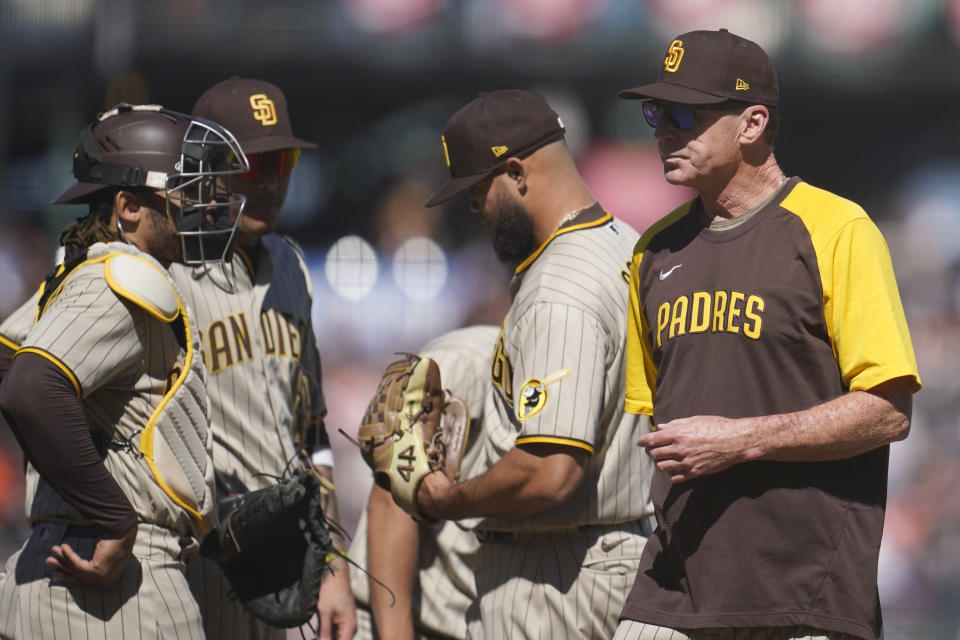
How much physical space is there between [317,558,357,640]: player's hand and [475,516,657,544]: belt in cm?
57

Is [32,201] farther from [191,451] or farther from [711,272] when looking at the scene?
[711,272]

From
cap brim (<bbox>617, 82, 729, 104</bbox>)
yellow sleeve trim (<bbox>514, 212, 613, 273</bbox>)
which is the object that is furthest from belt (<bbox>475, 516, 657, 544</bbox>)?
cap brim (<bbox>617, 82, 729, 104</bbox>)

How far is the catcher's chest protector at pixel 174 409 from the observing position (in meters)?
2.84

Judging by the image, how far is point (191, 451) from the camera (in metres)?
3.00

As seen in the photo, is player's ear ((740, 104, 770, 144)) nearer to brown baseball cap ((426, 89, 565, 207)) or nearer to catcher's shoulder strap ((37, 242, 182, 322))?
brown baseball cap ((426, 89, 565, 207))

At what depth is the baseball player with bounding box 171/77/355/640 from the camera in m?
3.50

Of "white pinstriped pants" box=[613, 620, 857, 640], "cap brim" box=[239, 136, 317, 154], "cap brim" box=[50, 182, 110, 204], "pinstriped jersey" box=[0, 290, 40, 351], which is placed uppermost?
"cap brim" box=[239, 136, 317, 154]

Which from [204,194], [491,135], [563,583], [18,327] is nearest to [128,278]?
[204,194]

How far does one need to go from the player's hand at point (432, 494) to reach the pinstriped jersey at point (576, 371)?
5.3 inches

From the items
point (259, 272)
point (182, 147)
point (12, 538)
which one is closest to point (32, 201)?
point (12, 538)

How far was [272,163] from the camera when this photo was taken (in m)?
3.90

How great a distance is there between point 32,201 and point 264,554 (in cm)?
375

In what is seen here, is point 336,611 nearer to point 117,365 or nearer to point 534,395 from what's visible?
point 534,395

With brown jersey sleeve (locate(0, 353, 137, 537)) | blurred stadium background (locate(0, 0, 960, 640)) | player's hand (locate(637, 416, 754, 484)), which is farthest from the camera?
blurred stadium background (locate(0, 0, 960, 640))
